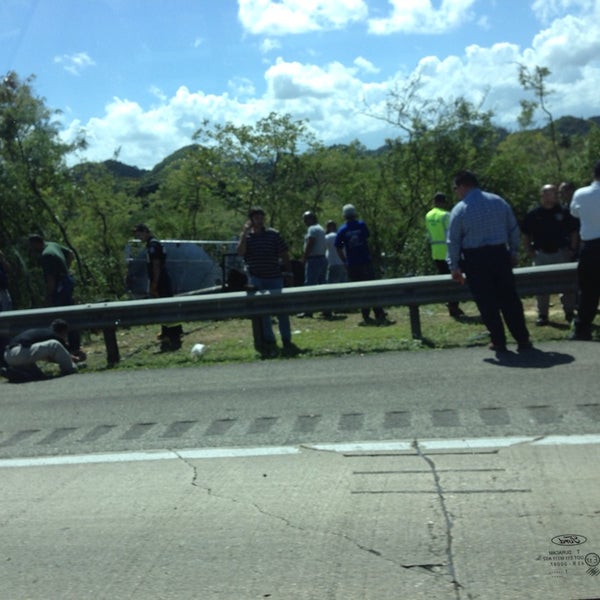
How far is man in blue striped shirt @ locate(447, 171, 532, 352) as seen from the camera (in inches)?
355

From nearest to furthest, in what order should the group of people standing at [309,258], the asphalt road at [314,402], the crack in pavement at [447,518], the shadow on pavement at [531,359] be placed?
the crack in pavement at [447,518] → the asphalt road at [314,402] → the shadow on pavement at [531,359] → the group of people standing at [309,258]

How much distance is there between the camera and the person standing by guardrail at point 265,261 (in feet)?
35.5

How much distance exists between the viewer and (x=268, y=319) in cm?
1104

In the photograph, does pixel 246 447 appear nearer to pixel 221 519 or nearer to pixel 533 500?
pixel 221 519

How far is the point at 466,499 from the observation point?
198 inches

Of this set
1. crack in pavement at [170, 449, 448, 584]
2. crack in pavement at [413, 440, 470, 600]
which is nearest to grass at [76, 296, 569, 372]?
crack in pavement at [413, 440, 470, 600]

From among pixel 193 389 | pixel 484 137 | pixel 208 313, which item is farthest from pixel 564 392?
pixel 484 137

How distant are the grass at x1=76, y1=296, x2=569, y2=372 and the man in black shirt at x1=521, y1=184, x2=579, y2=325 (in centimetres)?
30

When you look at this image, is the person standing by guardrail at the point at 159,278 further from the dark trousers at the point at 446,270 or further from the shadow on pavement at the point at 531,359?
the shadow on pavement at the point at 531,359

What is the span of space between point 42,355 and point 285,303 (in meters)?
3.02

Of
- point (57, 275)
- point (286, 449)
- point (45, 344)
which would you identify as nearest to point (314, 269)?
point (57, 275)

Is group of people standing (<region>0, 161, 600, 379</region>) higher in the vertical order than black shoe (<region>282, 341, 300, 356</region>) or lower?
higher

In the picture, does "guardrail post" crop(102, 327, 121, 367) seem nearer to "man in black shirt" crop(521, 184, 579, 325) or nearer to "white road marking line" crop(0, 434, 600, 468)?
"white road marking line" crop(0, 434, 600, 468)

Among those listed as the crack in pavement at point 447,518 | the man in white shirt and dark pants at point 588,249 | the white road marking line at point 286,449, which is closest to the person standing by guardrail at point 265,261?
the man in white shirt and dark pants at point 588,249
